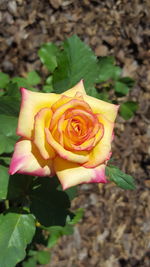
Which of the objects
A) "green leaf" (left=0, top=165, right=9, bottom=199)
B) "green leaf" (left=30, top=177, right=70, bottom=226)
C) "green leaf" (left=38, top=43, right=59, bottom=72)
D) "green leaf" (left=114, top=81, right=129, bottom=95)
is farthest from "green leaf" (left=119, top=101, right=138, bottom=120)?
"green leaf" (left=0, top=165, right=9, bottom=199)

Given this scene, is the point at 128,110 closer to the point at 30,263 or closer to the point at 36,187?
the point at 36,187

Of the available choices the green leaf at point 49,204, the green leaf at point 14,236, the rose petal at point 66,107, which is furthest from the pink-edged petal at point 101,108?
the green leaf at point 14,236

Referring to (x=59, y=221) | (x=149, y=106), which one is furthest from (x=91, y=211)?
(x=59, y=221)

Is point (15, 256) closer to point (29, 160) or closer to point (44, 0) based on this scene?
point (29, 160)

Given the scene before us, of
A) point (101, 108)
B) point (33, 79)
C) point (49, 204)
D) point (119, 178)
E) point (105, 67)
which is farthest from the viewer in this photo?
point (33, 79)

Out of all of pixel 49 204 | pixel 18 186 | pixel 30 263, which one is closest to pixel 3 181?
pixel 18 186

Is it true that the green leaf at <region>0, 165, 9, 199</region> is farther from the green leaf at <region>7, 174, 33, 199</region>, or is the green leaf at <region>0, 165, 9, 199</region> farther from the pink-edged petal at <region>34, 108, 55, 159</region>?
the pink-edged petal at <region>34, 108, 55, 159</region>
